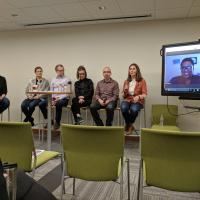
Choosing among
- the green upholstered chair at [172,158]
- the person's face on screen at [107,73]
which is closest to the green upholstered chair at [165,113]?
the person's face on screen at [107,73]

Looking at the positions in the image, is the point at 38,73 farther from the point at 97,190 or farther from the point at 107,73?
the point at 97,190

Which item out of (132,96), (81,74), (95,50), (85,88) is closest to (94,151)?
(132,96)

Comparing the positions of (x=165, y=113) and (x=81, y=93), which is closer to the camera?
(x=165, y=113)

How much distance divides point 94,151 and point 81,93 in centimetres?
312

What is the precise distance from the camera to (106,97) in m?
4.65

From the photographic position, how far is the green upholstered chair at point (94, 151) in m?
1.72

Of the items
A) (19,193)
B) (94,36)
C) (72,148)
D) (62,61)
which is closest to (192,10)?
(94,36)

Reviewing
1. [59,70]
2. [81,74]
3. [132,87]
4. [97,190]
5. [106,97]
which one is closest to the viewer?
[97,190]

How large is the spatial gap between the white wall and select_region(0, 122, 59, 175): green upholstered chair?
3380mm

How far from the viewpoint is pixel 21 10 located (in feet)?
13.5

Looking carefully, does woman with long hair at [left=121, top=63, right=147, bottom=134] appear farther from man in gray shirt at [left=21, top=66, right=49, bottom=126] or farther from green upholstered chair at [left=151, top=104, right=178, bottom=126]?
man in gray shirt at [left=21, top=66, right=49, bottom=126]

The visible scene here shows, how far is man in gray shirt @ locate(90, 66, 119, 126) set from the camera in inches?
172

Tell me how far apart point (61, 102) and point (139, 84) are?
1.56 metres

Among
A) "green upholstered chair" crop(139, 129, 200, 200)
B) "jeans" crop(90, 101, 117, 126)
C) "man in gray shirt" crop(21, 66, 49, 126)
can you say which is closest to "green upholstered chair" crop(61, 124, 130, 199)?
"green upholstered chair" crop(139, 129, 200, 200)
